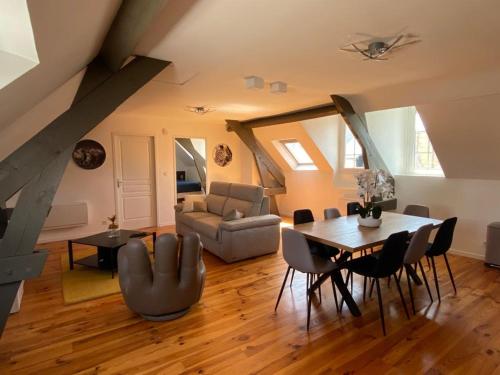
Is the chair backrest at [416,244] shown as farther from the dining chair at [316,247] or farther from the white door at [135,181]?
the white door at [135,181]

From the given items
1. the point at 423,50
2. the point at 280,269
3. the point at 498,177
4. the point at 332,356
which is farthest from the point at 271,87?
the point at 498,177

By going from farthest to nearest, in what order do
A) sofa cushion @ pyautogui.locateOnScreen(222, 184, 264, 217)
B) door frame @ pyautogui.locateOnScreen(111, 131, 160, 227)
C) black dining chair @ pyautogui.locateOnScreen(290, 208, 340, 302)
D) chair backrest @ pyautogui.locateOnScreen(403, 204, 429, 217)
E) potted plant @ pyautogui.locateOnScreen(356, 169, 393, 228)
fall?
door frame @ pyautogui.locateOnScreen(111, 131, 160, 227)
sofa cushion @ pyautogui.locateOnScreen(222, 184, 264, 217)
chair backrest @ pyautogui.locateOnScreen(403, 204, 429, 217)
black dining chair @ pyautogui.locateOnScreen(290, 208, 340, 302)
potted plant @ pyautogui.locateOnScreen(356, 169, 393, 228)

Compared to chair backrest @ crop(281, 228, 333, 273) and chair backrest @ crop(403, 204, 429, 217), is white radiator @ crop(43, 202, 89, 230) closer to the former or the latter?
chair backrest @ crop(281, 228, 333, 273)

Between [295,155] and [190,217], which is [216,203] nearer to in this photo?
[190,217]

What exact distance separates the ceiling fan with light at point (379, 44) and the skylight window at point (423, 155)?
9.96 ft

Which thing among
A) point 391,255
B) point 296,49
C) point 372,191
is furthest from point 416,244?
point 296,49

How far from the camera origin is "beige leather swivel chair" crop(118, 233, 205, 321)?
8.37 ft

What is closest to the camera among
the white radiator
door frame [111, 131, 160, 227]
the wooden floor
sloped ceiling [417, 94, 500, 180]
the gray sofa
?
the wooden floor

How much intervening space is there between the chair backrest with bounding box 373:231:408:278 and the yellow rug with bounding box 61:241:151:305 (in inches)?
107

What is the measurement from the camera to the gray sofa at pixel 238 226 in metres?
4.09

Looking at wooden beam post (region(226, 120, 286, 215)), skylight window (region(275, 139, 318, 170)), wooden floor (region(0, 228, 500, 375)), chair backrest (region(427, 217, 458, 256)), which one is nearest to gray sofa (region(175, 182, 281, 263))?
wooden floor (region(0, 228, 500, 375))

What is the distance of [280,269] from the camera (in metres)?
3.91

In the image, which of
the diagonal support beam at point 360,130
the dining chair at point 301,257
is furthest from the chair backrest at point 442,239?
the diagonal support beam at point 360,130

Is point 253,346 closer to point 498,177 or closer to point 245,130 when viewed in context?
point 498,177
